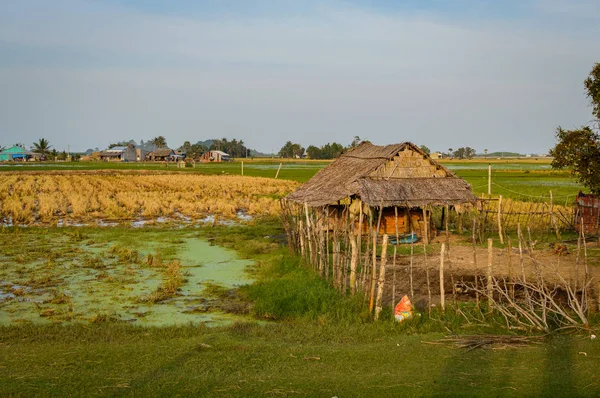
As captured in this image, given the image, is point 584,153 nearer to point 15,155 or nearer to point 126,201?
point 126,201

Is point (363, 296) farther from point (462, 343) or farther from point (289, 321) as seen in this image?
point (462, 343)

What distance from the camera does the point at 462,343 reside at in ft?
24.9

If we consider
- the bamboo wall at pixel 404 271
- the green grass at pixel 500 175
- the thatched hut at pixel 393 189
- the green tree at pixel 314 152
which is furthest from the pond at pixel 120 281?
the green tree at pixel 314 152

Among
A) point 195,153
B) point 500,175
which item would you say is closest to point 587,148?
point 500,175

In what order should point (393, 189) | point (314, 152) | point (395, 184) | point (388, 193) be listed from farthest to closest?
point (314, 152) < point (395, 184) < point (393, 189) < point (388, 193)

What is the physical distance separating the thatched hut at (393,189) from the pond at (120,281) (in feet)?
12.1

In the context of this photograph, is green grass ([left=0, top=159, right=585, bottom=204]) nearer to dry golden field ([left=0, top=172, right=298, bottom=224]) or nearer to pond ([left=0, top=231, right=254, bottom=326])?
pond ([left=0, top=231, right=254, bottom=326])

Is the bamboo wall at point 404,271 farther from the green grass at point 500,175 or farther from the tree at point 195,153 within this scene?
the tree at point 195,153

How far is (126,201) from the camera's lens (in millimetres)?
29891

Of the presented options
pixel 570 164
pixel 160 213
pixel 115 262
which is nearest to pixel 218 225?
pixel 160 213

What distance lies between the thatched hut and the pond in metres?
3.69

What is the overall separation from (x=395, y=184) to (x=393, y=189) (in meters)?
0.31

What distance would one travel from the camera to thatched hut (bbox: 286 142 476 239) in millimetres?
17219

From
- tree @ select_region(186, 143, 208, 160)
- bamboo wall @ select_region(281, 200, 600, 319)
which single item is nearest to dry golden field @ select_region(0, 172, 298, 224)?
bamboo wall @ select_region(281, 200, 600, 319)
